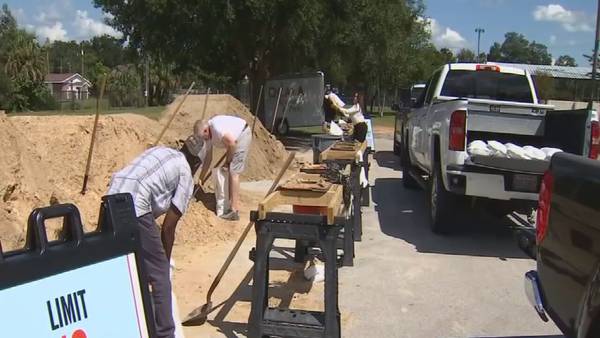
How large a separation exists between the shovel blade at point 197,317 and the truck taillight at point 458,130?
3.83 m

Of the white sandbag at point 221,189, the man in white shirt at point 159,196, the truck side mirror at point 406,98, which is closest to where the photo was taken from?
the man in white shirt at point 159,196

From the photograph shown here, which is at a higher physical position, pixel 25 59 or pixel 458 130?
pixel 25 59

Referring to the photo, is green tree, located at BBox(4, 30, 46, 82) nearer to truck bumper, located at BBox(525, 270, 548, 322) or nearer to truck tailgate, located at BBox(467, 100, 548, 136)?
truck tailgate, located at BBox(467, 100, 548, 136)

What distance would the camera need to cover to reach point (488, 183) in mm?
7570

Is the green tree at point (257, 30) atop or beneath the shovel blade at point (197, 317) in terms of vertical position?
atop

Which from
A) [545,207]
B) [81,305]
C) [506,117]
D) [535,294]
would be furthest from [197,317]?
[506,117]

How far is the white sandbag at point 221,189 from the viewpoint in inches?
360

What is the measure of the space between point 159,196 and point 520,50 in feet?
456

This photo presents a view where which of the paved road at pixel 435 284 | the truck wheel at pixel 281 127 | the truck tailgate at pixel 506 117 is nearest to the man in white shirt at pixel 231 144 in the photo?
the paved road at pixel 435 284

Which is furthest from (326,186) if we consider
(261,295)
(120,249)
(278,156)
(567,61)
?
(567,61)

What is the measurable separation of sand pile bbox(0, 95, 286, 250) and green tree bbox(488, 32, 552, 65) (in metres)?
122

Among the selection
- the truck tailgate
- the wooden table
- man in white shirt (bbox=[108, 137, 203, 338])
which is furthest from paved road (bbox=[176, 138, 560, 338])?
the truck tailgate

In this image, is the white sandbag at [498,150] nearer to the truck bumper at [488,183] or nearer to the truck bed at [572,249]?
the truck bumper at [488,183]

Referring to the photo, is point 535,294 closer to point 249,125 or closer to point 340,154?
point 340,154
